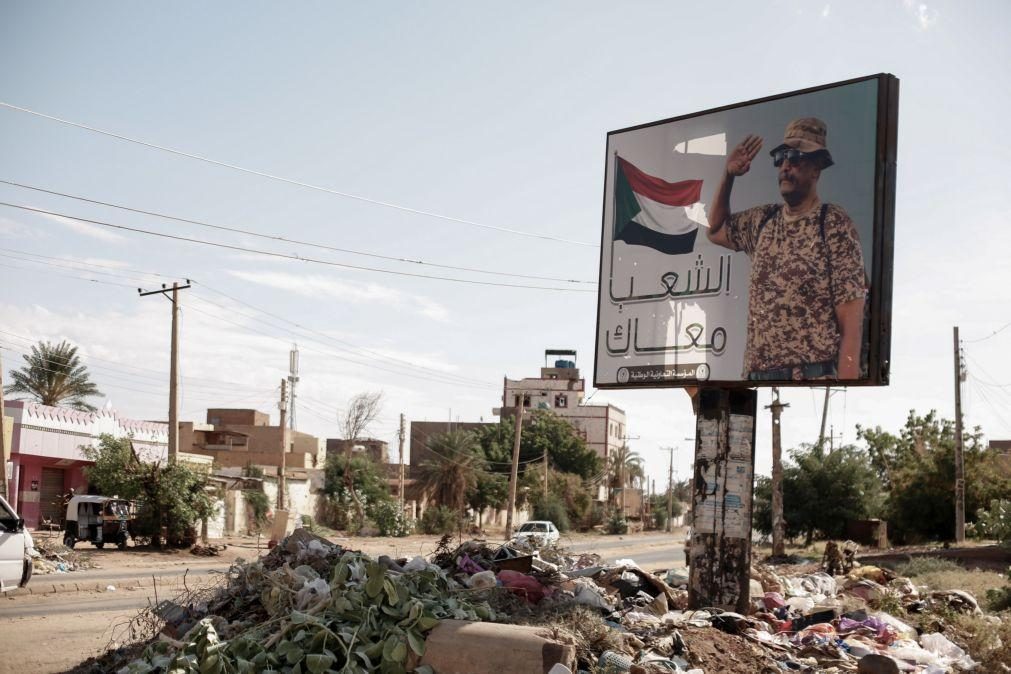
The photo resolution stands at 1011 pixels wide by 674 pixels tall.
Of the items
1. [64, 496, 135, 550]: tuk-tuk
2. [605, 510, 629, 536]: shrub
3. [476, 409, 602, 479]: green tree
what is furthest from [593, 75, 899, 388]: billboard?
[476, 409, 602, 479]: green tree

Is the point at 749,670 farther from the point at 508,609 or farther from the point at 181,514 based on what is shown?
the point at 181,514

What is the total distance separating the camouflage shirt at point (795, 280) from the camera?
35.9 ft

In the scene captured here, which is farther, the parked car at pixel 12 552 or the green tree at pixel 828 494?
the green tree at pixel 828 494

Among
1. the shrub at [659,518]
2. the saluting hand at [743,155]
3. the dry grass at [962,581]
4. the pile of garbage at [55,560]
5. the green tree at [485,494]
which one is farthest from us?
→ the shrub at [659,518]

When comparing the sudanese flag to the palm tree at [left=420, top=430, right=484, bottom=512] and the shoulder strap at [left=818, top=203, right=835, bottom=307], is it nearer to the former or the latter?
the shoulder strap at [left=818, top=203, right=835, bottom=307]

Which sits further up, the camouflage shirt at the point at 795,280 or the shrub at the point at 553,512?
the camouflage shirt at the point at 795,280

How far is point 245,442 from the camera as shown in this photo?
59.4 m

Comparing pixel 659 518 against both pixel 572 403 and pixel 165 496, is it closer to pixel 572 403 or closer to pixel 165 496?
pixel 572 403

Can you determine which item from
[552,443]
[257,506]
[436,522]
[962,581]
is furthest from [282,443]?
[552,443]

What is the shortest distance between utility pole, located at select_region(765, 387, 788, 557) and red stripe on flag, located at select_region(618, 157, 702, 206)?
1823 centimetres

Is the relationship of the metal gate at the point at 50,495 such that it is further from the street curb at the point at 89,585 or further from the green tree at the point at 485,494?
the green tree at the point at 485,494

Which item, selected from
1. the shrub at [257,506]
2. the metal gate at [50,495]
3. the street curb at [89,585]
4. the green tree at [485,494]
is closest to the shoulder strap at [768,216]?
the street curb at [89,585]

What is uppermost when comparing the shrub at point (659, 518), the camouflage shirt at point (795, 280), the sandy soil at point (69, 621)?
the camouflage shirt at point (795, 280)

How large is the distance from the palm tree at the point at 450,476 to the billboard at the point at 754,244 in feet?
149
